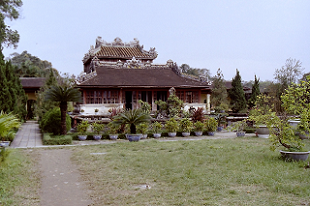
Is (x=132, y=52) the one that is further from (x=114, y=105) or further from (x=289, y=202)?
(x=289, y=202)

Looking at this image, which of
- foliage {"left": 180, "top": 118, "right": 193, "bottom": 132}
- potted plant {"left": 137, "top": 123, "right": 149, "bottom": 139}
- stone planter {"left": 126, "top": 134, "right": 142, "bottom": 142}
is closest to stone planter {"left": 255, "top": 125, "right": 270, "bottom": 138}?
foliage {"left": 180, "top": 118, "right": 193, "bottom": 132}

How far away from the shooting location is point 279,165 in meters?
7.96

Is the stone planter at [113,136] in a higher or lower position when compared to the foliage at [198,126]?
lower

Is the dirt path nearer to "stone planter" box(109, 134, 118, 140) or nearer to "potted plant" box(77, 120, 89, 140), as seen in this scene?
"potted plant" box(77, 120, 89, 140)

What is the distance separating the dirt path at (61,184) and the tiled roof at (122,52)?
20.6 m

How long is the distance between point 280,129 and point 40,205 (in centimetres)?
640

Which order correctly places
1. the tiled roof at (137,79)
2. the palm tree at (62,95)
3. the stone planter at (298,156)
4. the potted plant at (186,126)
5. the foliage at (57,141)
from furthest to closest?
1. the tiled roof at (137,79)
2. the potted plant at (186,126)
3. the palm tree at (62,95)
4. the foliage at (57,141)
5. the stone planter at (298,156)

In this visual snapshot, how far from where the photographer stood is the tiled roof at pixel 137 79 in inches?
897

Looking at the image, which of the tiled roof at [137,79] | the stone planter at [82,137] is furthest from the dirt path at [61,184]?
the tiled roof at [137,79]

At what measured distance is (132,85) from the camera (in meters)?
23.0

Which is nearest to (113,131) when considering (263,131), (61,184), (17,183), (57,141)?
(57,141)

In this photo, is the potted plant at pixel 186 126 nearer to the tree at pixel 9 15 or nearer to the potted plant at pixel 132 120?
the potted plant at pixel 132 120

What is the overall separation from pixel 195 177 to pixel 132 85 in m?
16.2

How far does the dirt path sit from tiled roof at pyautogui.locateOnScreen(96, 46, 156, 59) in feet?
67.7
